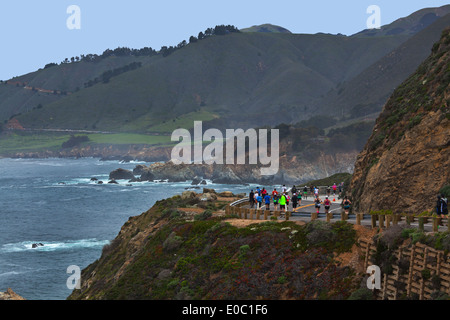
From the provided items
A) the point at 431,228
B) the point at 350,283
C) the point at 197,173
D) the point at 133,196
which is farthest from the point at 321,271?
the point at 197,173

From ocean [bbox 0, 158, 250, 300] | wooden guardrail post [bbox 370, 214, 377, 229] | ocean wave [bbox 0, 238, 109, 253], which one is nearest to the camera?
wooden guardrail post [bbox 370, 214, 377, 229]

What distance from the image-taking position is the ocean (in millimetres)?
60056

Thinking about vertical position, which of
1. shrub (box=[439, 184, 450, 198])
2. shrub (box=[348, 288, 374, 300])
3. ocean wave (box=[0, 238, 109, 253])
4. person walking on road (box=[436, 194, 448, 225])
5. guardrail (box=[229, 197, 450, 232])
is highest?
shrub (box=[439, 184, 450, 198])

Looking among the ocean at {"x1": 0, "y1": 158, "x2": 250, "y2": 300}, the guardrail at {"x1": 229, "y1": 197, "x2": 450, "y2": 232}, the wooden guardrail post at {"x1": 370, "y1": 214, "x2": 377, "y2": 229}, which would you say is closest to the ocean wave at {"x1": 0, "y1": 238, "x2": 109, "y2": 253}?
the ocean at {"x1": 0, "y1": 158, "x2": 250, "y2": 300}

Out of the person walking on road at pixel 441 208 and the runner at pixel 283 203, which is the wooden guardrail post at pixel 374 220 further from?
the runner at pixel 283 203

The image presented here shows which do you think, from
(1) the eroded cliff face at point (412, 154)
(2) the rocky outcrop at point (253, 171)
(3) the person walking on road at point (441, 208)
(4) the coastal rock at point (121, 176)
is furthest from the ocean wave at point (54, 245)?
(4) the coastal rock at point (121, 176)

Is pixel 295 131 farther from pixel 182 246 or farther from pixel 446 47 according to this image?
pixel 182 246

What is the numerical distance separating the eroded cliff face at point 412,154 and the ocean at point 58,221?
29.6 meters

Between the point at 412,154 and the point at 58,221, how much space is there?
2863 inches

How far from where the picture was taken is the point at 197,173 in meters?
166

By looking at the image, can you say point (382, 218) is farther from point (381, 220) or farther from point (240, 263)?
point (240, 263)

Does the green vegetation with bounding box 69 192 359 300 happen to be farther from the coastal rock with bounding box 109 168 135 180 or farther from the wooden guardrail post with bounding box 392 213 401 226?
the coastal rock with bounding box 109 168 135 180

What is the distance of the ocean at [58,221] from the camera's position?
6006cm

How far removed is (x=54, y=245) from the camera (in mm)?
76000
